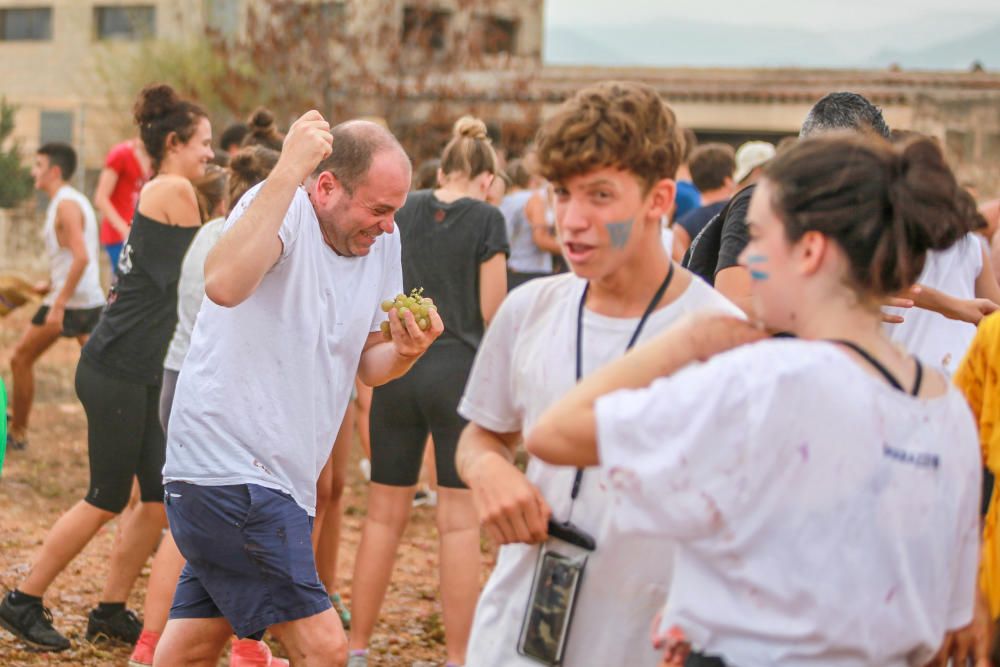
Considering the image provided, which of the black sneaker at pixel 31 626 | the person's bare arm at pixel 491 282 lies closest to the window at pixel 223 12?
the person's bare arm at pixel 491 282

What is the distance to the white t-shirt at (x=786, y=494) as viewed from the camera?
2146 millimetres

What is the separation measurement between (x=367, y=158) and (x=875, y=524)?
223 cm

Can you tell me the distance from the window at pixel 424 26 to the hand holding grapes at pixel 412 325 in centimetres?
2275

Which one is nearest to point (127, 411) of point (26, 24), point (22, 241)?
point (22, 241)

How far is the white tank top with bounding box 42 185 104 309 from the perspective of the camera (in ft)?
31.2

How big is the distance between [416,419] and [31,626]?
1922 millimetres

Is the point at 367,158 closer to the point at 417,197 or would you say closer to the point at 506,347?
the point at 506,347

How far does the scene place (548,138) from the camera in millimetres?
A: 2621

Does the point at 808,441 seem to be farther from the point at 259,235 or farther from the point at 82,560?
the point at 82,560

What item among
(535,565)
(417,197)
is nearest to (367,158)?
(535,565)

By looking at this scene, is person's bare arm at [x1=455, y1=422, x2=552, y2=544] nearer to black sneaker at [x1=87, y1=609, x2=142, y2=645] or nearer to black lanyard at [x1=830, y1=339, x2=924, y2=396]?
black lanyard at [x1=830, y1=339, x2=924, y2=396]

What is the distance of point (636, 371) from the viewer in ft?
7.55

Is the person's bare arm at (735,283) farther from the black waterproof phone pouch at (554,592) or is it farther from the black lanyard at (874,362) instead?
the black lanyard at (874,362)

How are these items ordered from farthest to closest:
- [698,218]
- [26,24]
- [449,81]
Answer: [26,24]
[449,81]
[698,218]
